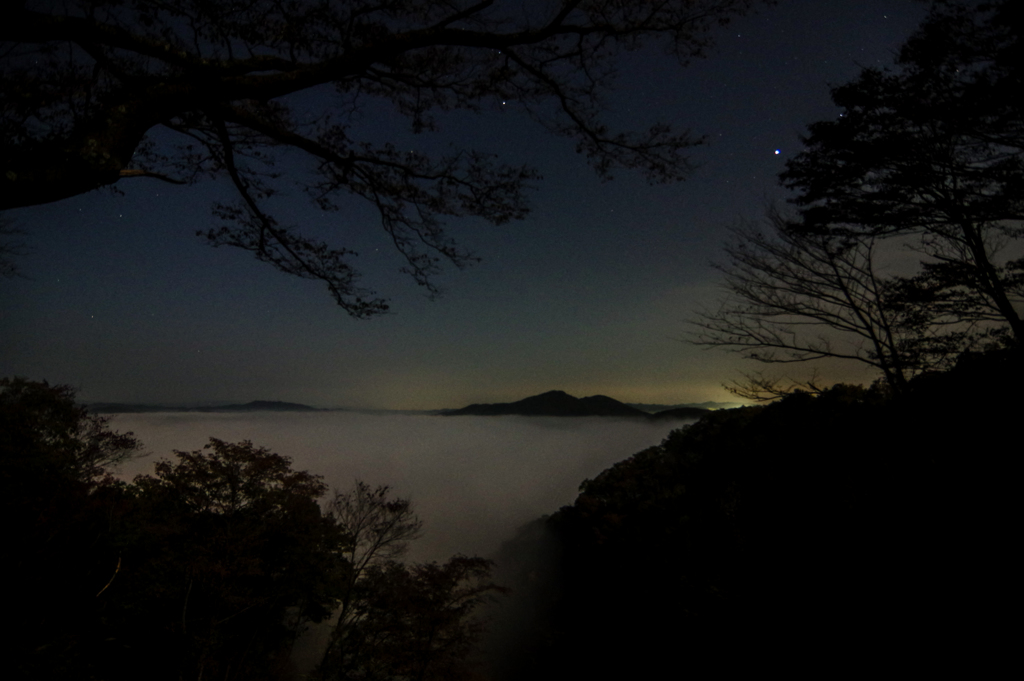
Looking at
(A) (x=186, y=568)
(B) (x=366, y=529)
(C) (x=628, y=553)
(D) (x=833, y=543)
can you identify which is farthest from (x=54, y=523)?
(D) (x=833, y=543)

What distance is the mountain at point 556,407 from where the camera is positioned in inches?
6358

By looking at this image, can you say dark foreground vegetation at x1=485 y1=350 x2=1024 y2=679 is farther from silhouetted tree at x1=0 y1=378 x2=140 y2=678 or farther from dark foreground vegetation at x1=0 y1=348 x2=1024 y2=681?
silhouetted tree at x1=0 y1=378 x2=140 y2=678

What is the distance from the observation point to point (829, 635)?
5.59m

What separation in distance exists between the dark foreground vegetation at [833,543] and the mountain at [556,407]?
454 ft

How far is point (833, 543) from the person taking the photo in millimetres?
6605

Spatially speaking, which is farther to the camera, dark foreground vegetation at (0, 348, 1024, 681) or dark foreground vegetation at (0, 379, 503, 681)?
dark foreground vegetation at (0, 379, 503, 681)

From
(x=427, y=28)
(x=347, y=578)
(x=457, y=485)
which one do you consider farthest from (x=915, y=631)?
(x=457, y=485)

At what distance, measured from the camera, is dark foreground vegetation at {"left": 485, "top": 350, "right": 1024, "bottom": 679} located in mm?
4328

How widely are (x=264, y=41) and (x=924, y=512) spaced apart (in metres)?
9.89

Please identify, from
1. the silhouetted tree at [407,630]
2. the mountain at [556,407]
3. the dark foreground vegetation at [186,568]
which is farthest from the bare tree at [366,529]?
the mountain at [556,407]

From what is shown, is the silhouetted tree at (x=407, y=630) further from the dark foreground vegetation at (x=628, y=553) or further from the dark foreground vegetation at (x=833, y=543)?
the dark foreground vegetation at (x=833, y=543)

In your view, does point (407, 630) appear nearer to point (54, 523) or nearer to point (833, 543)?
point (54, 523)

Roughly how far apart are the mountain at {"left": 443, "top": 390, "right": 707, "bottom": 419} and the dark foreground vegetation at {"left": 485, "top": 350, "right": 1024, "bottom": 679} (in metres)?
138

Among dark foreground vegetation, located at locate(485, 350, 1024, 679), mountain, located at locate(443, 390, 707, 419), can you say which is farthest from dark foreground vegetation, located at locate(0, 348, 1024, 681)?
mountain, located at locate(443, 390, 707, 419)
